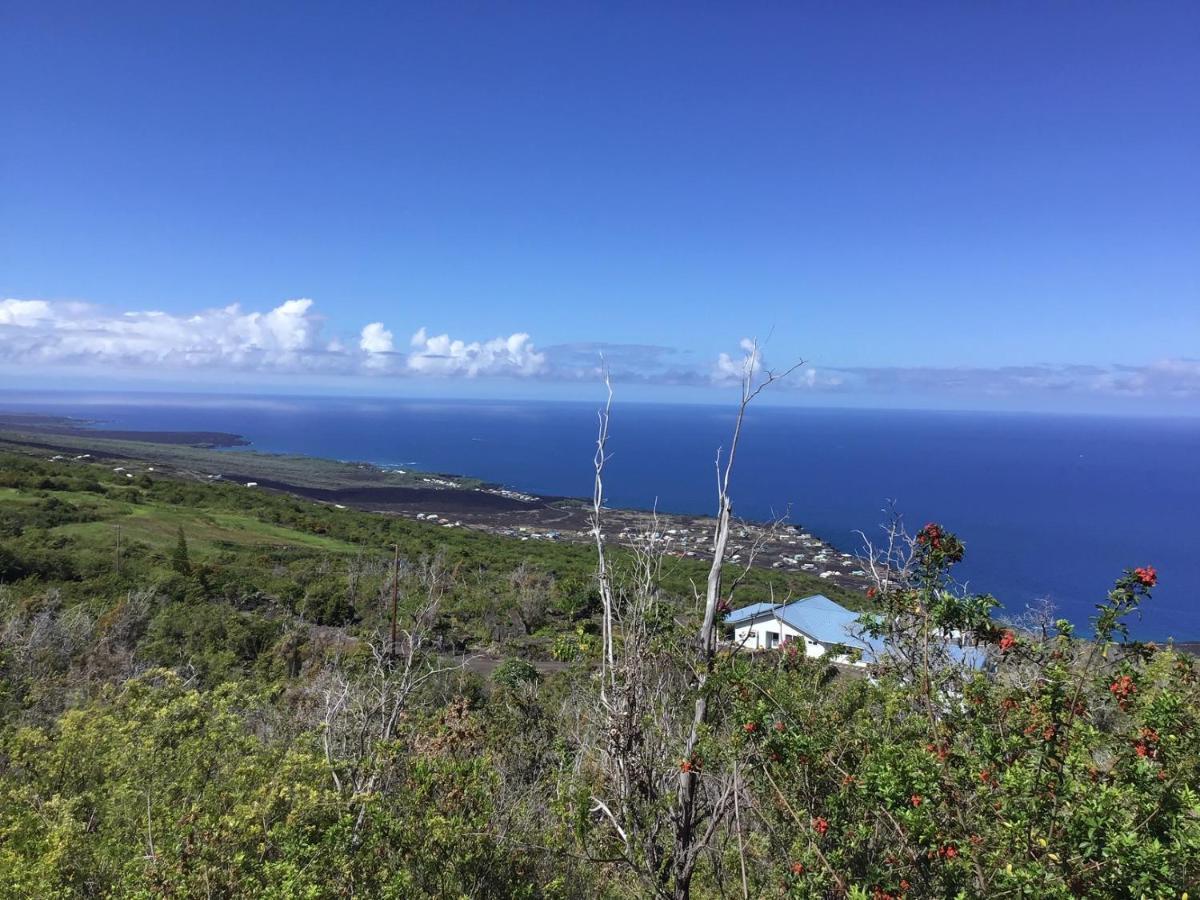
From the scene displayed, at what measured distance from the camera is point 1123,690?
3.76 meters

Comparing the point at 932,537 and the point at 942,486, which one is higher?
the point at 932,537

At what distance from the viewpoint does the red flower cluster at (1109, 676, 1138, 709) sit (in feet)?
12.3

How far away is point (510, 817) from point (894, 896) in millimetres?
3883

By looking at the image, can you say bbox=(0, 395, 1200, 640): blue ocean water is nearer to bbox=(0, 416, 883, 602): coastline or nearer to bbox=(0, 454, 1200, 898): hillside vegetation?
bbox=(0, 416, 883, 602): coastline

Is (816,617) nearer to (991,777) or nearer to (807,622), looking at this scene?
(807,622)

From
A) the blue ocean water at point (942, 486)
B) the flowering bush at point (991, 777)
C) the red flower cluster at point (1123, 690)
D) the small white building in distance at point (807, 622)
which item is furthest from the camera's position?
the blue ocean water at point (942, 486)

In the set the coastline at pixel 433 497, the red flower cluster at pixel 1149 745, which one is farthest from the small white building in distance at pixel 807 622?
the red flower cluster at pixel 1149 745

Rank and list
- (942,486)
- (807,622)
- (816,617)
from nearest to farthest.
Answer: (807,622)
(816,617)
(942,486)

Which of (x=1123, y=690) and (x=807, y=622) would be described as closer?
(x=1123, y=690)

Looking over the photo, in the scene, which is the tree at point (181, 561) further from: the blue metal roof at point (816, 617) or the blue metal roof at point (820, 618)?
the blue metal roof at point (820, 618)

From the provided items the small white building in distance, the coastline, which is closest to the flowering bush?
the small white building in distance

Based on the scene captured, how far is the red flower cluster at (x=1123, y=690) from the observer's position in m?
3.74

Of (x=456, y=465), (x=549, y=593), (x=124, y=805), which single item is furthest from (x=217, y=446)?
(x=124, y=805)

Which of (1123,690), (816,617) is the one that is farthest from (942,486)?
(1123,690)
